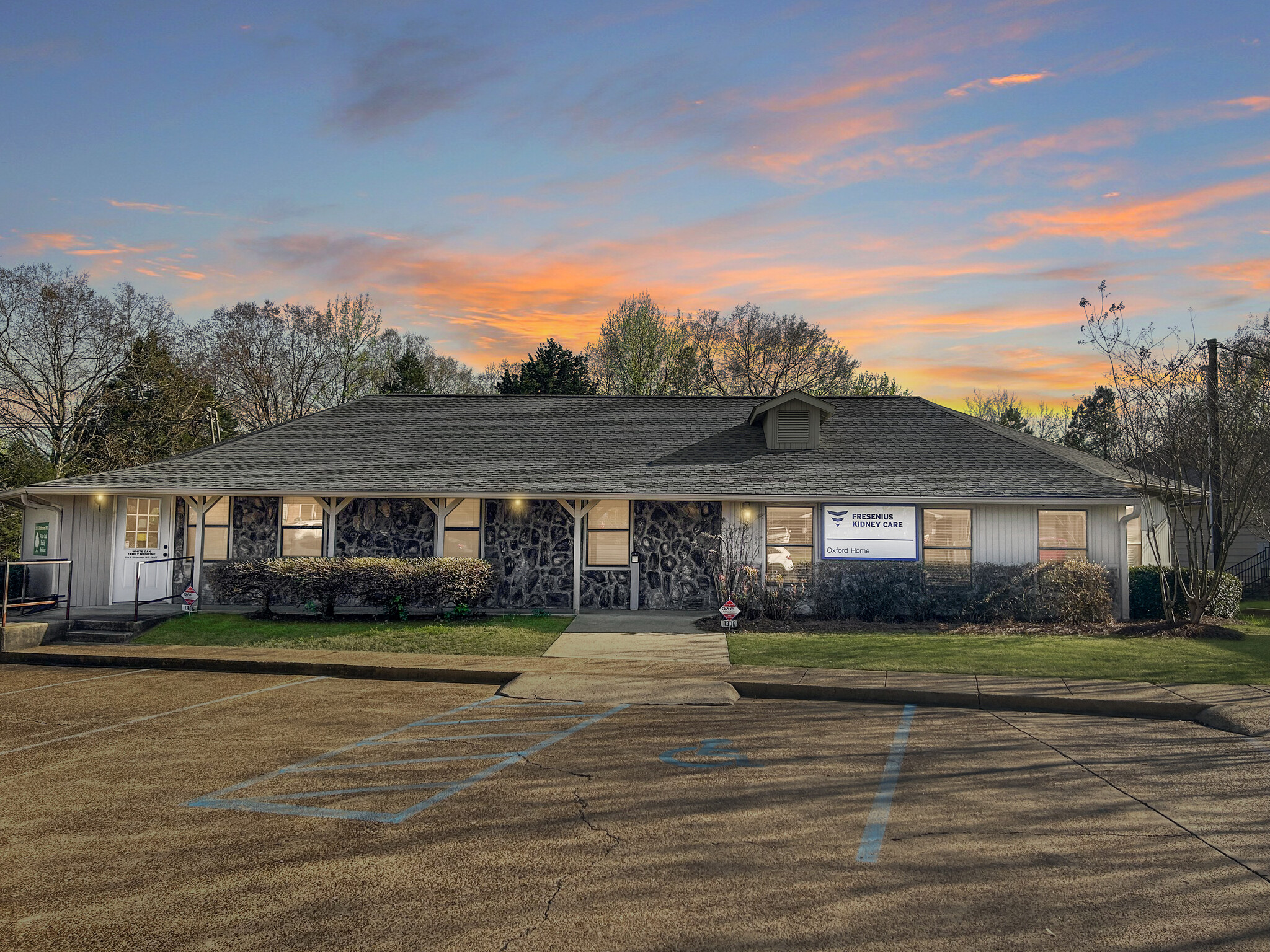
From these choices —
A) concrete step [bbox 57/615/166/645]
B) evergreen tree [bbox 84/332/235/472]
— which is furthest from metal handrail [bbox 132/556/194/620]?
evergreen tree [bbox 84/332/235/472]

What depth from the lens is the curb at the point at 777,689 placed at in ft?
34.6

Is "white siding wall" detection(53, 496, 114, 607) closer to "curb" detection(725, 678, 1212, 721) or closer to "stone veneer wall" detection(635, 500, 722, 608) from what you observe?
"stone veneer wall" detection(635, 500, 722, 608)

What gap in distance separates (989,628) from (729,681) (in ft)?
24.8

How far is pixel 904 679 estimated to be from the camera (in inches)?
469

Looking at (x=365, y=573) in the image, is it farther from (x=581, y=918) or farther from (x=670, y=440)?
(x=581, y=918)

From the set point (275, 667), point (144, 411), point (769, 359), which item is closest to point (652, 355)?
point (769, 359)

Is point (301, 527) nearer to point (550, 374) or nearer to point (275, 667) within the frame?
point (275, 667)

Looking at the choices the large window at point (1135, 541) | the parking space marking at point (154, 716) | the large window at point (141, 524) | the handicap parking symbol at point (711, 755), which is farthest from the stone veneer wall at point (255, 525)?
the large window at point (1135, 541)

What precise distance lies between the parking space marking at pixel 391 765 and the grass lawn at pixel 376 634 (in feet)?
14.7

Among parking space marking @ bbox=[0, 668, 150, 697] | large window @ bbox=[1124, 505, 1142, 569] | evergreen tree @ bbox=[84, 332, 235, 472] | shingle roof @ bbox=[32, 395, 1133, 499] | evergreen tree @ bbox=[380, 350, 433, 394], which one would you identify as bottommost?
parking space marking @ bbox=[0, 668, 150, 697]

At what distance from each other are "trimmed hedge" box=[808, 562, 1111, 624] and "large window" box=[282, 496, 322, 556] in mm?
11622

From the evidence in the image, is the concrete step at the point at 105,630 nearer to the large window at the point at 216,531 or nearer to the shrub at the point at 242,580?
the shrub at the point at 242,580

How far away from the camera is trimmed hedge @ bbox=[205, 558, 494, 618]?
56.5ft

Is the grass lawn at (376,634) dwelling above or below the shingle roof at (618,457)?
below
